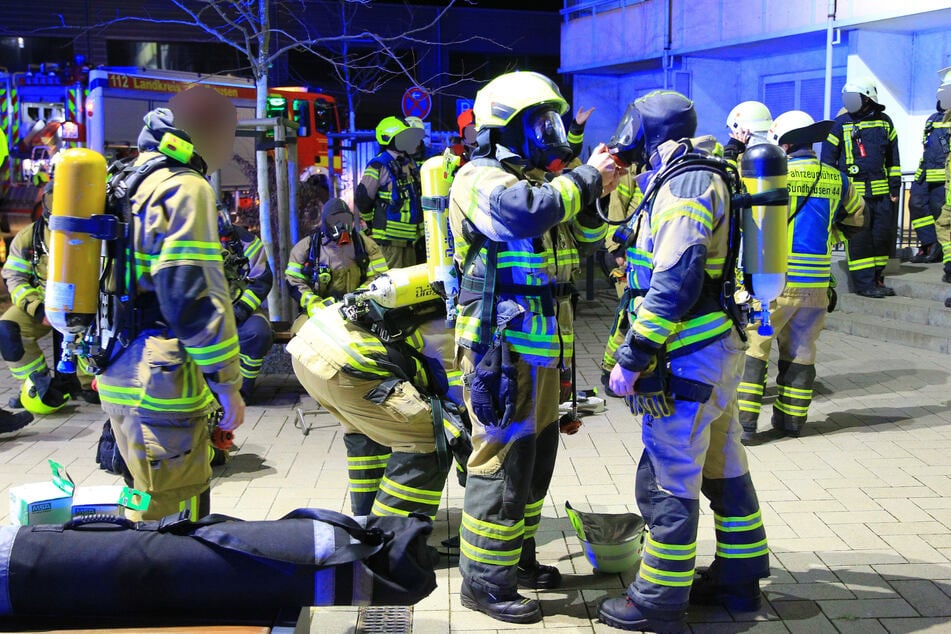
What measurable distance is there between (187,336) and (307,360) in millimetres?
852

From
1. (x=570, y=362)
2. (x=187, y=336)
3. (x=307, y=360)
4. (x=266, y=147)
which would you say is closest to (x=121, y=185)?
(x=187, y=336)

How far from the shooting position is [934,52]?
14047 mm

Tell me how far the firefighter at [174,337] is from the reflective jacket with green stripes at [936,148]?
9.93 meters

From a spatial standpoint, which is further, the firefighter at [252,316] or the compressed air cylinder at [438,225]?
the firefighter at [252,316]

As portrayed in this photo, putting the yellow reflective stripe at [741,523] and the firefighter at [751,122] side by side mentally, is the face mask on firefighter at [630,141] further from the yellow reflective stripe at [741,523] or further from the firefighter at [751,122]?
the firefighter at [751,122]

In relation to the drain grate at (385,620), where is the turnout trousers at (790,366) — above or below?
above

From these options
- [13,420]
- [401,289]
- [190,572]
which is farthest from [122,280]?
[13,420]

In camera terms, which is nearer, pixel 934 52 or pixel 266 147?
pixel 266 147

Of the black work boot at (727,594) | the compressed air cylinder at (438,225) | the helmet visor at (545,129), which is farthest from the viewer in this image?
the compressed air cylinder at (438,225)

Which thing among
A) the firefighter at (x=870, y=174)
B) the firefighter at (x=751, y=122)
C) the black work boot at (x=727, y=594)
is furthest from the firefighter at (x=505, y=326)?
the firefighter at (x=870, y=174)

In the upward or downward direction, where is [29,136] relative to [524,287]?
upward

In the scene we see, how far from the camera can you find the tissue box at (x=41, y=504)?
3168 millimetres

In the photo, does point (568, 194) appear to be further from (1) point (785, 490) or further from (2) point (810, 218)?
(2) point (810, 218)

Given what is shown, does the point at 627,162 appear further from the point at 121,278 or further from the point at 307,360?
the point at 121,278
